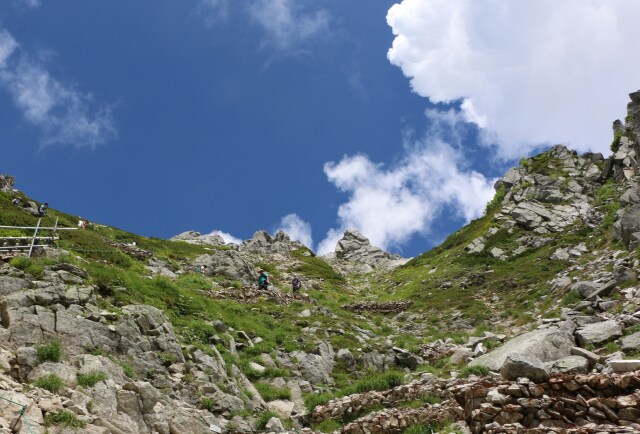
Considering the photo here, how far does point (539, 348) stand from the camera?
1478 centimetres

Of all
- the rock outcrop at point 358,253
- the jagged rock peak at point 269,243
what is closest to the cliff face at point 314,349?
the jagged rock peak at point 269,243

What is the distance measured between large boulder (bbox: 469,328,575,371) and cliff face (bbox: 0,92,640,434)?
5cm

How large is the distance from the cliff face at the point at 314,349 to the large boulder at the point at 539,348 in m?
0.05

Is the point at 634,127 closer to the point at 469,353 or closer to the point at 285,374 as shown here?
the point at 469,353

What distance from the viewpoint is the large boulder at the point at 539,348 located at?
47.7 ft

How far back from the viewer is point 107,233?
56.6 metres

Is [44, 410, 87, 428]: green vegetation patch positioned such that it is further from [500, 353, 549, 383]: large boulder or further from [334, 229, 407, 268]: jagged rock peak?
[334, 229, 407, 268]: jagged rock peak

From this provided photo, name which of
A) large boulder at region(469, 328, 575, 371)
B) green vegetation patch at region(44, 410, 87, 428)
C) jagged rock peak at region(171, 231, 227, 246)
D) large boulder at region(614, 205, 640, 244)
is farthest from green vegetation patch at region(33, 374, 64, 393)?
jagged rock peak at region(171, 231, 227, 246)

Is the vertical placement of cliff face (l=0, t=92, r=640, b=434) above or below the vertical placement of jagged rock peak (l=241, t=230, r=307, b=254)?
below

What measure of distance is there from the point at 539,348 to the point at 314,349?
35.3 feet

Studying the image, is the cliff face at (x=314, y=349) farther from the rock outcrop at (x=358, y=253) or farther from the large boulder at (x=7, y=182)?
the rock outcrop at (x=358, y=253)

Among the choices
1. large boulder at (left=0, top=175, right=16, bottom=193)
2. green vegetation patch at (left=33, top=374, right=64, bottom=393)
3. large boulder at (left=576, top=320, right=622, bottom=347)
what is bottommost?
green vegetation patch at (left=33, top=374, right=64, bottom=393)

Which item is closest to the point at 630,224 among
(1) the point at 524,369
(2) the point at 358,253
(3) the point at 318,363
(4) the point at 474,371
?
(4) the point at 474,371

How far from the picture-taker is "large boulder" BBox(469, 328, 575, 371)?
573 inches
